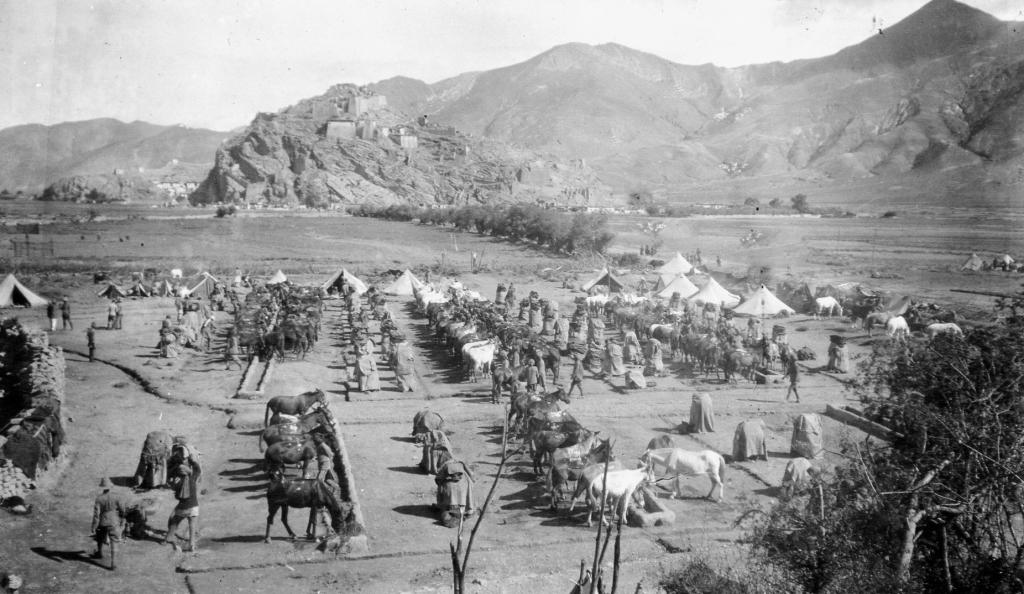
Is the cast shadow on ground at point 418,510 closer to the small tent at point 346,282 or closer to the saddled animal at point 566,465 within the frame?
the saddled animal at point 566,465

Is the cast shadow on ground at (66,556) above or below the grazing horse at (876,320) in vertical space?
below

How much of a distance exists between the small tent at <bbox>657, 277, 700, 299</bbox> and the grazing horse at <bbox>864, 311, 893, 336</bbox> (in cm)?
811

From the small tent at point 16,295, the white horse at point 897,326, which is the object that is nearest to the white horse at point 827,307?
the white horse at point 897,326

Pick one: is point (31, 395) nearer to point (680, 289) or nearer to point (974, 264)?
point (680, 289)

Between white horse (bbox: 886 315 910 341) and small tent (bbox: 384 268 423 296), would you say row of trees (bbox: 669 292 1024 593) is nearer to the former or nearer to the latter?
white horse (bbox: 886 315 910 341)

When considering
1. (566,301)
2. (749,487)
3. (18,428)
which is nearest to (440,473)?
(749,487)

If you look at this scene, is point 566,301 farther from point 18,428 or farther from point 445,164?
point 445,164

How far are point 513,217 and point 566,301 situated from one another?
3489cm

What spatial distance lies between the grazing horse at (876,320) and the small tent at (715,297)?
5.66m

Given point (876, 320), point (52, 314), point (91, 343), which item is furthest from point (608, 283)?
→ point (52, 314)

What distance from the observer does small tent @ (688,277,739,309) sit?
3338 cm

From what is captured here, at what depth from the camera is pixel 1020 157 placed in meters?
117

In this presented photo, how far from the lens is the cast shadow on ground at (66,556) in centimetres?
1063

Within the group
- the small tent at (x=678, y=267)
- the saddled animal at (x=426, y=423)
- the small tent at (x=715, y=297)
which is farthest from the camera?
the small tent at (x=678, y=267)
